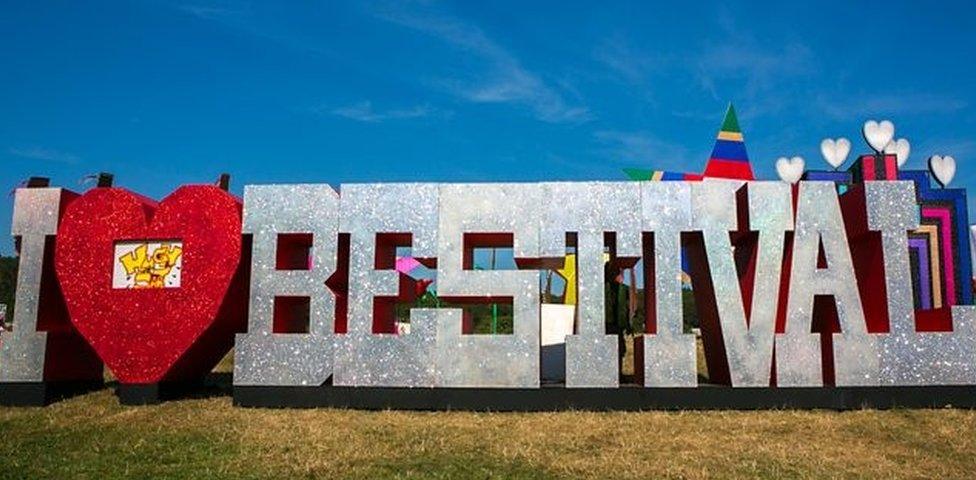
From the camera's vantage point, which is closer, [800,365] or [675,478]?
[675,478]

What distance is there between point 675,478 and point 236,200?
7.85 metres

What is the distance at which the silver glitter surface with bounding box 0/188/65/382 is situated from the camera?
11.7 m

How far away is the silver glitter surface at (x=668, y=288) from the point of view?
34.7 feet

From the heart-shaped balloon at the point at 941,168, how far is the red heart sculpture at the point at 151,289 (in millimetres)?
13381

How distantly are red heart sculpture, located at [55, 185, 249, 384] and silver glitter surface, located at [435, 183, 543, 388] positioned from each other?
327 centimetres

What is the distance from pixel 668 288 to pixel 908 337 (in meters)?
3.30

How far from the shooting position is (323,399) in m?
10.9

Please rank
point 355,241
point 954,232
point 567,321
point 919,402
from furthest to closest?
Answer: point 567,321
point 954,232
point 355,241
point 919,402

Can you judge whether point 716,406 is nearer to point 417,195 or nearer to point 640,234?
point 640,234

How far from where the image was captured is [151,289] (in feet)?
37.9

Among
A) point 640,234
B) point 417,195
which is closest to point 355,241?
point 417,195

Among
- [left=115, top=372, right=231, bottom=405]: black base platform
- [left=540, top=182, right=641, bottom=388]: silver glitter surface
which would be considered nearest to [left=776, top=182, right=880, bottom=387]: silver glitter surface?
[left=540, top=182, right=641, bottom=388]: silver glitter surface

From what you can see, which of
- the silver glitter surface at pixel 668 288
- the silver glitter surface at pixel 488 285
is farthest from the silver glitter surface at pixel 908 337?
the silver glitter surface at pixel 488 285

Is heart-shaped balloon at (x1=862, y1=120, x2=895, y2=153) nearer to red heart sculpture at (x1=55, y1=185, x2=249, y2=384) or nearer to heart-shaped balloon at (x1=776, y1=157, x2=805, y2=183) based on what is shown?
heart-shaped balloon at (x1=776, y1=157, x2=805, y2=183)
